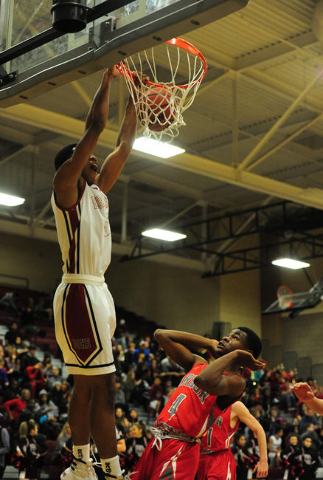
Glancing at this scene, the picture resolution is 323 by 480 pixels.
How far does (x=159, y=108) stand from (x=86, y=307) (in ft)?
5.68

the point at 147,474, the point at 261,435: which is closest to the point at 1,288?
the point at 261,435

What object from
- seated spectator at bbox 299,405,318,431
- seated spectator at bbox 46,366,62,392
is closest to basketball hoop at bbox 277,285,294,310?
seated spectator at bbox 299,405,318,431

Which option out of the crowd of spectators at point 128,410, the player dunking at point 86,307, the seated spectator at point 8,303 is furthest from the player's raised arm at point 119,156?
the seated spectator at point 8,303

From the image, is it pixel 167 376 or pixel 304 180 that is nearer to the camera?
pixel 167 376

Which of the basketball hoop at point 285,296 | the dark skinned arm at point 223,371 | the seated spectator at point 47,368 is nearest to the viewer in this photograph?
the dark skinned arm at point 223,371

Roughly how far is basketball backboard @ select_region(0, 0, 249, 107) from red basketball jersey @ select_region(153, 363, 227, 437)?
89.3 inches

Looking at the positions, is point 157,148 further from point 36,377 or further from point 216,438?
point 216,438

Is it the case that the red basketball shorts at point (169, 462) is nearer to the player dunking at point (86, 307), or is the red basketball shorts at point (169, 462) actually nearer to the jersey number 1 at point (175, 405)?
the jersey number 1 at point (175, 405)

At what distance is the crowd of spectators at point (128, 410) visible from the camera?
12.6 m

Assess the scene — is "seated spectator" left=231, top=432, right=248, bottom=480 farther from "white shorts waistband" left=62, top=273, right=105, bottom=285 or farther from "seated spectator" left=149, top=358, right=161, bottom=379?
"white shorts waistband" left=62, top=273, right=105, bottom=285

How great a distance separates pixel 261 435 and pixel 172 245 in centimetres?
1975

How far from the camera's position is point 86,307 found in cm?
419

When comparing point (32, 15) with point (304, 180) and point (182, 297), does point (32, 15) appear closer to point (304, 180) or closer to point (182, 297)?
point (304, 180)

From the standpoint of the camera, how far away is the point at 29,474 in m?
12.0
